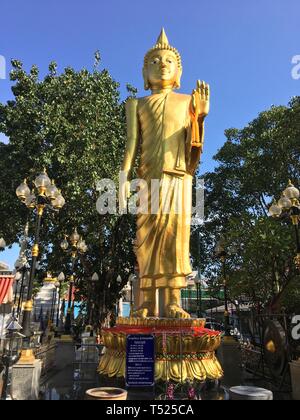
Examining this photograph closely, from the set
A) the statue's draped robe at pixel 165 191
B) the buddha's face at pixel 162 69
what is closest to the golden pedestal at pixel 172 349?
the statue's draped robe at pixel 165 191

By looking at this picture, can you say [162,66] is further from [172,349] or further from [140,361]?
[140,361]

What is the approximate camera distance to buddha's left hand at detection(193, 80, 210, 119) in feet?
24.8

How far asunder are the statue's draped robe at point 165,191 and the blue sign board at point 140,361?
1916 mm

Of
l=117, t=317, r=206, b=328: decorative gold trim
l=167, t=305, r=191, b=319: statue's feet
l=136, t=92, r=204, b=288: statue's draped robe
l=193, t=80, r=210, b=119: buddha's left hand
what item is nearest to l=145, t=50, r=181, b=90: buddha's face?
l=136, t=92, r=204, b=288: statue's draped robe

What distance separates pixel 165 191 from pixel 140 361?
11.3 ft

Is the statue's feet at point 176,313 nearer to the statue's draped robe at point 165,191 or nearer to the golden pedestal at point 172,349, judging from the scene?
the golden pedestal at point 172,349

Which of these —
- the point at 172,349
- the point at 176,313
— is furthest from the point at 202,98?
the point at 172,349

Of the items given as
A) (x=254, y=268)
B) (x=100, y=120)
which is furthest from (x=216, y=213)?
(x=100, y=120)

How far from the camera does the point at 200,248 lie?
19.3 m

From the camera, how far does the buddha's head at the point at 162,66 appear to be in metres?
8.55

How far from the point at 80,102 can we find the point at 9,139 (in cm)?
297

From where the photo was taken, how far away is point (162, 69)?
336 inches
